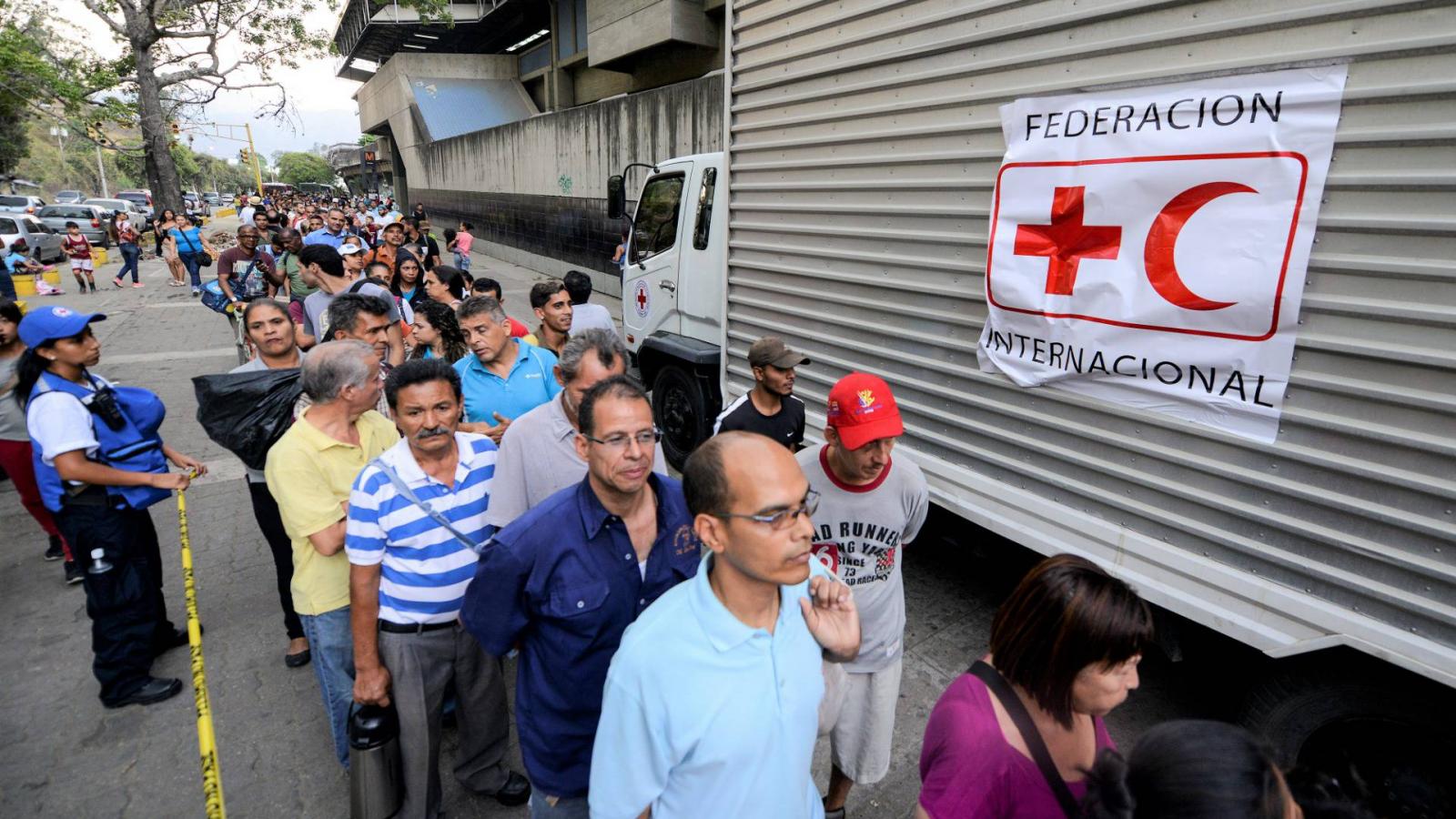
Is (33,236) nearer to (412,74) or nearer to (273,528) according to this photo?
(412,74)

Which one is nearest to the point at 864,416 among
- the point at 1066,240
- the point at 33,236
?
the point at 1066,240

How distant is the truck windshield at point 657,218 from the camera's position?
588 cm

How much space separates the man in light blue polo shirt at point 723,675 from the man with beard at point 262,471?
2652 mm

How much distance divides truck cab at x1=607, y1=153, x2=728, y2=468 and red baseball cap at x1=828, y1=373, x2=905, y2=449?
3.00 metres

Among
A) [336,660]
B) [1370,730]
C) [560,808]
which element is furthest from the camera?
[336,660]

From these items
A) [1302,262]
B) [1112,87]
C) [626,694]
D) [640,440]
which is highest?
[1112,87]

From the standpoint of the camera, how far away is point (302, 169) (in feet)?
345

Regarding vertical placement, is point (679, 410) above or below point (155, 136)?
below

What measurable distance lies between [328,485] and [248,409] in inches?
36.7

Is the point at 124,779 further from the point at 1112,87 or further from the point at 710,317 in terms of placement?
the point at 1112,87

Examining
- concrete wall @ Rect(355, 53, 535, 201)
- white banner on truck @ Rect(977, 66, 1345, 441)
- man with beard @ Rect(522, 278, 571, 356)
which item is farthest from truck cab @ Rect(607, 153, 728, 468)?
concrete wall @ Rect(355, 53, 535, 201)

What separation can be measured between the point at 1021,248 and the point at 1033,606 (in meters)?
1.83

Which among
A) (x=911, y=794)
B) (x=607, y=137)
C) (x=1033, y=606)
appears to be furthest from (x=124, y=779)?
(x=607, y=137)

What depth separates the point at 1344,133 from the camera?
195 cm
